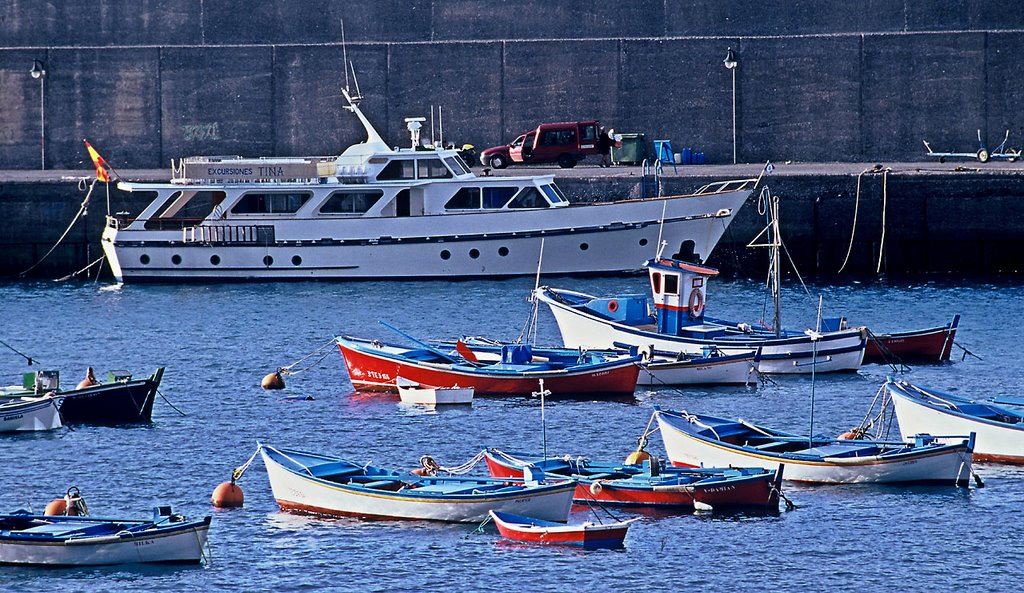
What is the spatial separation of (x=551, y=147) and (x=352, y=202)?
9839 millimetres

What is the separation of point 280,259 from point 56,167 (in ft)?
44.4

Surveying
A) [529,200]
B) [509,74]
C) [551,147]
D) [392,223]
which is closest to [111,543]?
[392,223]

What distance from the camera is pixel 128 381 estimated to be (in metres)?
33.5

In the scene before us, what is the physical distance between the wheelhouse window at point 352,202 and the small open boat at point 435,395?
660 inches

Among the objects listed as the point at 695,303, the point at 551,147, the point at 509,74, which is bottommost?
the point at 695,303

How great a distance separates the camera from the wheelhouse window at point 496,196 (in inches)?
2023

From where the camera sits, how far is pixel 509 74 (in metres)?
61.9

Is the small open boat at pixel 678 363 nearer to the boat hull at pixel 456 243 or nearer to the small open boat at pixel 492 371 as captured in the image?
the small open boat at pixel 492 371

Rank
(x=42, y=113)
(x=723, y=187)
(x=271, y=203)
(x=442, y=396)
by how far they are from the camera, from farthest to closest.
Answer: (x=42, y=113)
(x=723, y=187)
(x=271, y=203)
(x=442, y=396)

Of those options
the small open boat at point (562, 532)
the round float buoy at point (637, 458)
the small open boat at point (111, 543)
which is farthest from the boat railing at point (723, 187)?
the small open boat at point (111, 543)

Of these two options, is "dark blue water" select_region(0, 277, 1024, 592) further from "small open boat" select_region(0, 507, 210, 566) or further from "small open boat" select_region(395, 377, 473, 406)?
"small open boat" select_region(395, 377, 473, 406)

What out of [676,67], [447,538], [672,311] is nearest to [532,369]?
[672,311]

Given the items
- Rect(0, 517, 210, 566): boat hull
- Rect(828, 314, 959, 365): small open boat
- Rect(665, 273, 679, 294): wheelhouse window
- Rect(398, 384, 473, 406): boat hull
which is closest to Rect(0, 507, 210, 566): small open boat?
Rect(0, 517, 210, 566): boat hull

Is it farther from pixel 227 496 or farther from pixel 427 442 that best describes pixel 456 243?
pixel 227 496
